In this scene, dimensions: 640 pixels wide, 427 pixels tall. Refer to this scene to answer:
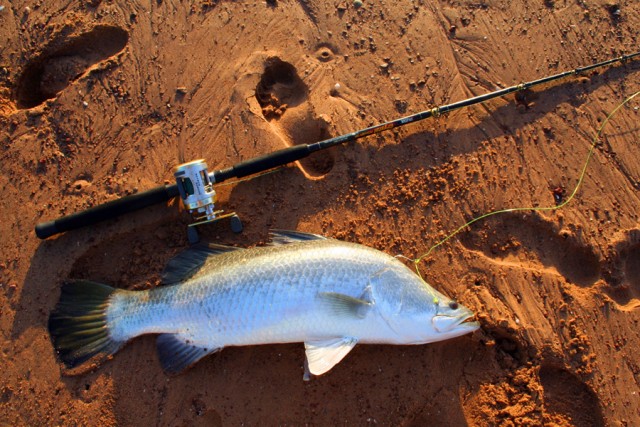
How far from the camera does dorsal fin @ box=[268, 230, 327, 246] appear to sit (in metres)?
3.41

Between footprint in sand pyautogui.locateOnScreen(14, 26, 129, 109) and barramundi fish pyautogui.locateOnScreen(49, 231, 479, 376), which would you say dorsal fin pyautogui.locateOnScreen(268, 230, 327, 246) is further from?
footprint in sand pyautogui.locateOnScreen(14, 26, 129, 109)

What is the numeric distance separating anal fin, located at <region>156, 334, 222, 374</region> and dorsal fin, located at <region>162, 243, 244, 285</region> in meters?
0.46

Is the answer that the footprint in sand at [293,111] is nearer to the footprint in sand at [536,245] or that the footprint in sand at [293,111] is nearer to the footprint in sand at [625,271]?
the footprint in sand at [536,245]

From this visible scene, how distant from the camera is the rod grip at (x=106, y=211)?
353cm

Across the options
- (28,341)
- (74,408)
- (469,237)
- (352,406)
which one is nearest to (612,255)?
(469,237)

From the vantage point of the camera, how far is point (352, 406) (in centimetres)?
338

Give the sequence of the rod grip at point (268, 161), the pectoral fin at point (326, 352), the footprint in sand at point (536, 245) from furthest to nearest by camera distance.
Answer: the footprint in sand at point (536, 245)
the rod grip at point (268, 161)
the pectoral fin at point (326, 352)

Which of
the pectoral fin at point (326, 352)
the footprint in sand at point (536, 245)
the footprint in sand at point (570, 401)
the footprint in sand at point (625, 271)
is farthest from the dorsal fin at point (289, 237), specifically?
the footprint in sand at point (625, 271)

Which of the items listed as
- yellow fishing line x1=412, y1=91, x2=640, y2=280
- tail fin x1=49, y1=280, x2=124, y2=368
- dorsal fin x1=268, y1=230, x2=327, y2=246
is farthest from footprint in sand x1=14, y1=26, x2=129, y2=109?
yellow fishing line x1=412, y1=91, x2=640, y2=280

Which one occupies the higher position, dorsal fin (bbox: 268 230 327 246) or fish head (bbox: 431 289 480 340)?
dorsal fin (bbox: 268 230 327 246)

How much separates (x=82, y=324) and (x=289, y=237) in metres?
1.84

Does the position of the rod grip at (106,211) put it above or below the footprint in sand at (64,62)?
below

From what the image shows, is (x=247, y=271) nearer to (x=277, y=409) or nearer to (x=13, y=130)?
(x=277, y=409)

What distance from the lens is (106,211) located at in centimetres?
354
